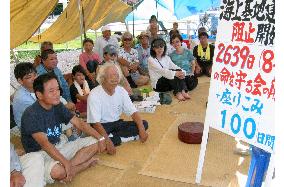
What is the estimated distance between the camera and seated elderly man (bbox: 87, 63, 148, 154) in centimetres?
332

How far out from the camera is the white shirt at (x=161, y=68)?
510 centimetres

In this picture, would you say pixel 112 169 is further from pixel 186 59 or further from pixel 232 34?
pixel 186 59

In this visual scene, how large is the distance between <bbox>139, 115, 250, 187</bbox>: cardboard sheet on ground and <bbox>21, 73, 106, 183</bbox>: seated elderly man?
0.58 meters

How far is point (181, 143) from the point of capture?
11.8 ft

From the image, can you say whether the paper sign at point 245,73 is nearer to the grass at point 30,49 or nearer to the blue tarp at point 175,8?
the grass at point 30,49

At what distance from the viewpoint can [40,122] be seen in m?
2.67

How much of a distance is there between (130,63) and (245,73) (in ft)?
12.5

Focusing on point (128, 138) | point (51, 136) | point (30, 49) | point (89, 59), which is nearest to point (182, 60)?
point (89, 59)

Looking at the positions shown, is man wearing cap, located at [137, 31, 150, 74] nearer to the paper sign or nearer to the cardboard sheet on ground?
the cardboard sheet on ground

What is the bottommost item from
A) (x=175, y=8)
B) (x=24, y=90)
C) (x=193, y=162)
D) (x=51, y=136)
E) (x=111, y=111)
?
(x=193, y=162)

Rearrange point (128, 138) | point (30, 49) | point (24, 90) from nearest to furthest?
point (24, 90) → point (128, 138) → point (30, 49)

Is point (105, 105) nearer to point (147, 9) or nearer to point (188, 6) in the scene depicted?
point (188, 6)

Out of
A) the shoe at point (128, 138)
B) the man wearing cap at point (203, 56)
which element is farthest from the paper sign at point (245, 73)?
the man wearing cap at point (203, 56)

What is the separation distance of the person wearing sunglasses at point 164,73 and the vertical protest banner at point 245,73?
266 centimetres
